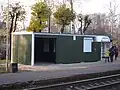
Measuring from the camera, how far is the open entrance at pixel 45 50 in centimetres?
2958

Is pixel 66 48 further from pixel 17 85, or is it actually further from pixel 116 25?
pixel 116 25

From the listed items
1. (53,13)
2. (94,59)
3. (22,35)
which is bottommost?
(94,59)

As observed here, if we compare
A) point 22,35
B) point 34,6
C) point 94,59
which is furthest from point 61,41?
point 34,6

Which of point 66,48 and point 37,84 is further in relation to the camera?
point 66,48

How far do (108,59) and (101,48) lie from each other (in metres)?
1.69

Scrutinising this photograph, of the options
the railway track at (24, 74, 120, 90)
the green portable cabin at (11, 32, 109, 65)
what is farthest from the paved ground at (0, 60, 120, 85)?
the green portable cabin at (11, 32, 109, 65)

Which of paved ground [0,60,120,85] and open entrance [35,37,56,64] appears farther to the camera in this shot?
open entrance [35,37,56,64]

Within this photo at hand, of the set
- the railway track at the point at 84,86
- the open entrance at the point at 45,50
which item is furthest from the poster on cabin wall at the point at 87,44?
the railway track at the point at 84,86

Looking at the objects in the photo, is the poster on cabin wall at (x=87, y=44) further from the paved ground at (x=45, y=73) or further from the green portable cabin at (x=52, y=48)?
the paved ground at (x=45, y=73)

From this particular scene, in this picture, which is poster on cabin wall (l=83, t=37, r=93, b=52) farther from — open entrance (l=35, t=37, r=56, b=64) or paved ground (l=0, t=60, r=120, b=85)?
paved ground (l=0, t=60, r=120, b=85)

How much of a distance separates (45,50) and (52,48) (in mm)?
1362

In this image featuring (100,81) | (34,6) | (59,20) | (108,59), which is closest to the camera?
→ (100,81)

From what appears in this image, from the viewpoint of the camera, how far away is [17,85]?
48.5ft

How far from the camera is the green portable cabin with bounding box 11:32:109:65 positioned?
27763 mm
